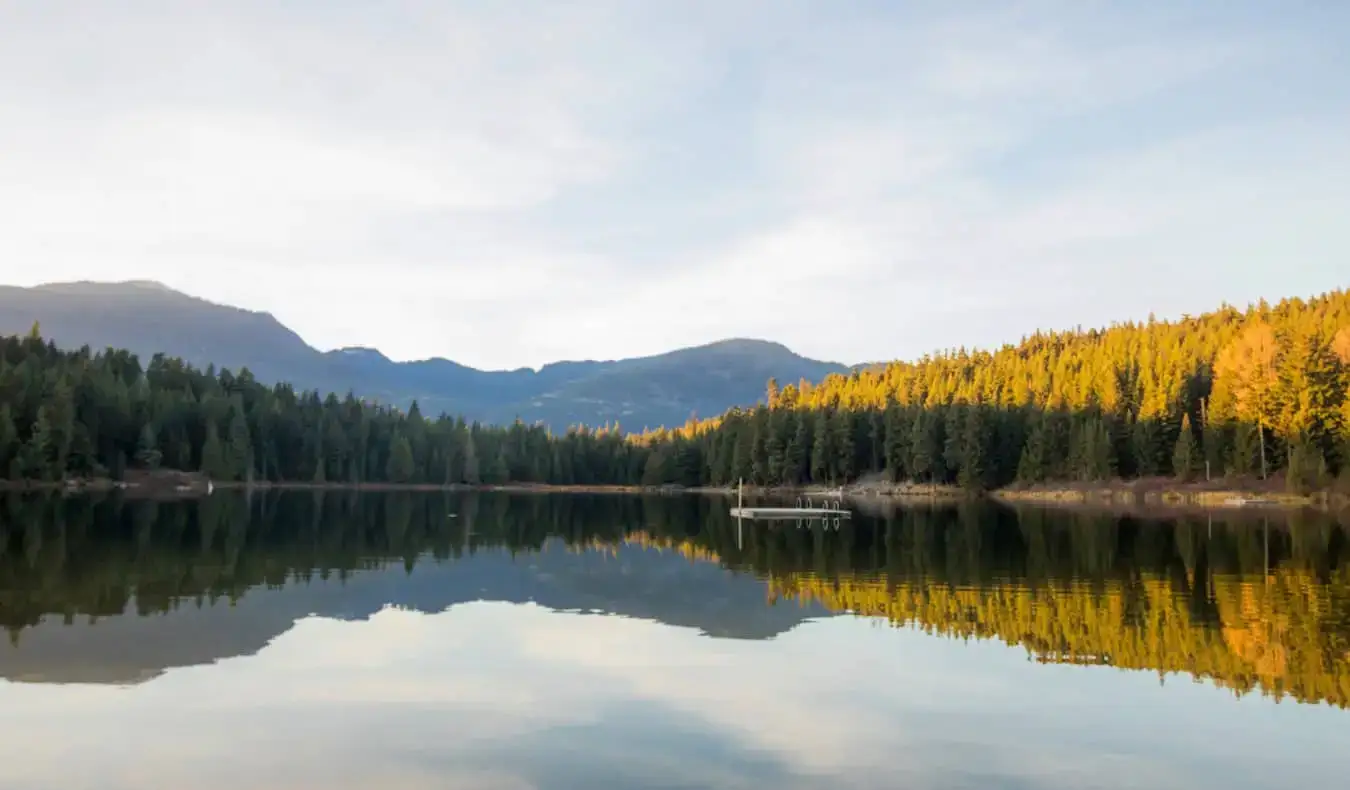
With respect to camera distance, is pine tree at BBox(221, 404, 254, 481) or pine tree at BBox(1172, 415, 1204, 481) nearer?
pine tree at BBox(1172, 415, 1204, 481)

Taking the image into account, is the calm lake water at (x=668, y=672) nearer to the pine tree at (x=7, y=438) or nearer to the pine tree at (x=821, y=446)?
the pine tree at (x=7, y=438)

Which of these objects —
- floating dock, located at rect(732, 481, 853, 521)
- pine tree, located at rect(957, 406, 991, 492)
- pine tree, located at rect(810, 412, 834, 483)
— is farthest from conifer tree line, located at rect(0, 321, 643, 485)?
pine tree, located at rect(957, 406, 991, 492)

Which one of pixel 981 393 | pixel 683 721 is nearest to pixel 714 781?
pixel 683 721

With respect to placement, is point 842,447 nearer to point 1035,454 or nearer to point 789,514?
point 1035,454

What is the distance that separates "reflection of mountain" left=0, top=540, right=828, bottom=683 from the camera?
23469 mm

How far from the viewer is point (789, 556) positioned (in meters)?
53.2

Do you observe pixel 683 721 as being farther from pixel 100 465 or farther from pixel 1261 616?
pixel 100 465

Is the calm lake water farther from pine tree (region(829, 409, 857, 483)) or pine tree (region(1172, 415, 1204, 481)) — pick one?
pine tree (region(829, 409, 857, 483))

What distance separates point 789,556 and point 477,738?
36.9 m

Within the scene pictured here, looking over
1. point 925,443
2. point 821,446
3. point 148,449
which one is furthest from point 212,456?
point 925,443

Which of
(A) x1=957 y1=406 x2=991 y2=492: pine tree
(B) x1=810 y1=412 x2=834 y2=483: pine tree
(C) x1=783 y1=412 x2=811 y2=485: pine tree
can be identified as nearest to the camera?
(A) x1=957 y1=406 x2=991 y2=492: pine tree

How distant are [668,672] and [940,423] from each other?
5671 inches

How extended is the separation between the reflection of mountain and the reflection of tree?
1580 millimetres

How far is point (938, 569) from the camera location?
4425 centimetres
